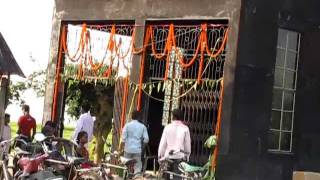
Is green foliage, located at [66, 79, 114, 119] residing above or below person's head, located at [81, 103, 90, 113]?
above

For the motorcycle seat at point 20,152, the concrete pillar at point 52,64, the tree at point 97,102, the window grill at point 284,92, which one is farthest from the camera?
the tree at point 97,102

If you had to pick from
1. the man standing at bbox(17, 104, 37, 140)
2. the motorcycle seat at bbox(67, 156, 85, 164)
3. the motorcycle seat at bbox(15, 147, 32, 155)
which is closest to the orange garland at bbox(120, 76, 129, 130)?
the man standing at bbox(17, 104, 37, 140)

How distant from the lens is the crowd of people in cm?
1205

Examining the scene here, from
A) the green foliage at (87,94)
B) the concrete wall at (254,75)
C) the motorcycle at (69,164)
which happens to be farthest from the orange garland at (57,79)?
the motorcycle at (69,164)

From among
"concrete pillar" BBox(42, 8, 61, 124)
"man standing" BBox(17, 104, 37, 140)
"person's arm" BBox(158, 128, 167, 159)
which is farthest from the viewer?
"concrete pillar" BBox(42, 8, 61, 124)

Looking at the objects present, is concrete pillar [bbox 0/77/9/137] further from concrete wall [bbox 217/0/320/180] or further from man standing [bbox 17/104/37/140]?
concrete wall [bbox 217/0/320/180]

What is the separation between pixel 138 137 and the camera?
1309 cm

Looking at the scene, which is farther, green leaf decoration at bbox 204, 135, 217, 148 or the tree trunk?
the tree trunk

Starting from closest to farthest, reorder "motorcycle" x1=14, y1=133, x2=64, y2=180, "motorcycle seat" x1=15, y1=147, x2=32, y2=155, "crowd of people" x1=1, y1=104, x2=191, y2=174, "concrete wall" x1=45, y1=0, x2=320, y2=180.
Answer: "motorcycle" x1=14, y1=133, x2=64, y2=180
"motorcycle seat" x1=15, y1=147, x2=32, y2=155
"crowd of people" x1=1, y1=104, x2=191, y2=174
"concrete wall" x1=45, y1=0, x2=320, y2=180

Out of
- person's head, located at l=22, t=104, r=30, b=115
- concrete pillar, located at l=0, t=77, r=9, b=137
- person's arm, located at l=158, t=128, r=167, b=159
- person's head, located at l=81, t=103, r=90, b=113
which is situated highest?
concrete pillar, located at l=0, t=77, r=9, b=137

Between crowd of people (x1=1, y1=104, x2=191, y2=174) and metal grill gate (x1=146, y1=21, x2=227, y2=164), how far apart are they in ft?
4.27

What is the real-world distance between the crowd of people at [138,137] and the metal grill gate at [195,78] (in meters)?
1.30

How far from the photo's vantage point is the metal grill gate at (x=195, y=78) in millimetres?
13789

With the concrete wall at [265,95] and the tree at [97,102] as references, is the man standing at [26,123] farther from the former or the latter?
the concrete wall at [265,95]
